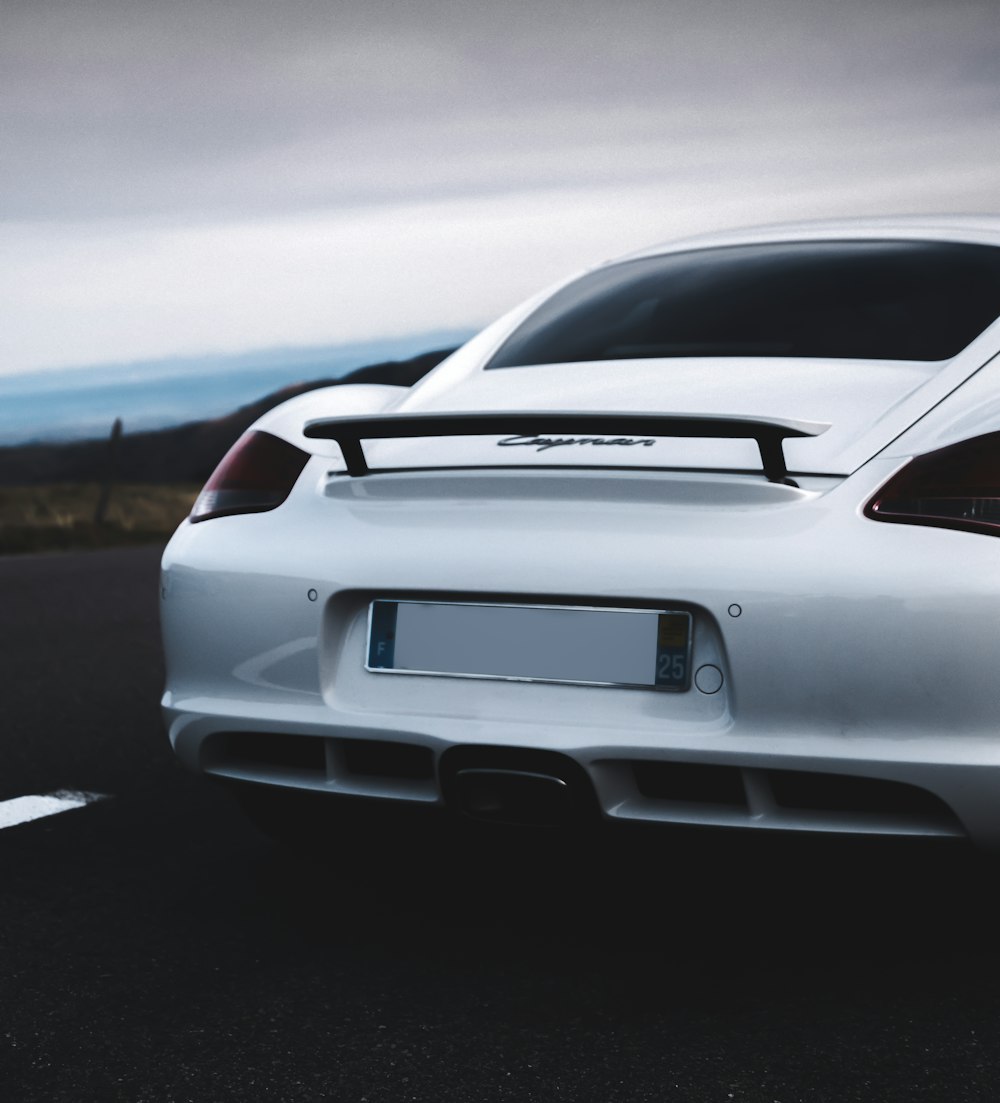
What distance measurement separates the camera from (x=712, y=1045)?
235 cm

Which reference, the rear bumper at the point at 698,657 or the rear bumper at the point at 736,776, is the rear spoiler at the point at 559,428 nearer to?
the rear bumper at the point at 698,657

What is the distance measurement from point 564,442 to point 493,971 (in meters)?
0.97

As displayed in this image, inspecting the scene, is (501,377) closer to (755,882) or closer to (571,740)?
(571,740)

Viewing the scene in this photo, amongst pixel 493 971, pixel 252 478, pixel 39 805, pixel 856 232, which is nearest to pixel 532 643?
pixel 493 971

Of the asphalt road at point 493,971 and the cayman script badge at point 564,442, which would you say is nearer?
the asphalt road at point 493,971

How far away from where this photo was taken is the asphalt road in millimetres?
2262

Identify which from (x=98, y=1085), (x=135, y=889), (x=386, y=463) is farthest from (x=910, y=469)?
(x=135, y=889)

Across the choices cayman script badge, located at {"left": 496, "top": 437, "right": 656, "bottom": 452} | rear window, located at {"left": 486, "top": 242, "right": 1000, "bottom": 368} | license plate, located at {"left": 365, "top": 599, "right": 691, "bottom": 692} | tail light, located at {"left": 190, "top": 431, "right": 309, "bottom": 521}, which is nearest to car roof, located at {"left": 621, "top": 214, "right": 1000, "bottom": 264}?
rear window, located at {"left": 486, "top": 242, "right": 1000, "bottom": 368}

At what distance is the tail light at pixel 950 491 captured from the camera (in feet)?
7.77

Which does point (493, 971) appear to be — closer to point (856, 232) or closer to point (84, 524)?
point (856, 232)

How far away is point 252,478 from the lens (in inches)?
116

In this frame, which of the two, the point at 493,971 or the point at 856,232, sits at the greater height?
the point at 856,232

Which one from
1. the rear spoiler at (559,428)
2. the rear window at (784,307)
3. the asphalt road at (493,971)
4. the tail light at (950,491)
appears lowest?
the asphalt road at (493,971)

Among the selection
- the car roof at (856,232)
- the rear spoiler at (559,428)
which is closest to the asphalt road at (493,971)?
the rear spoiler at (559,428)
